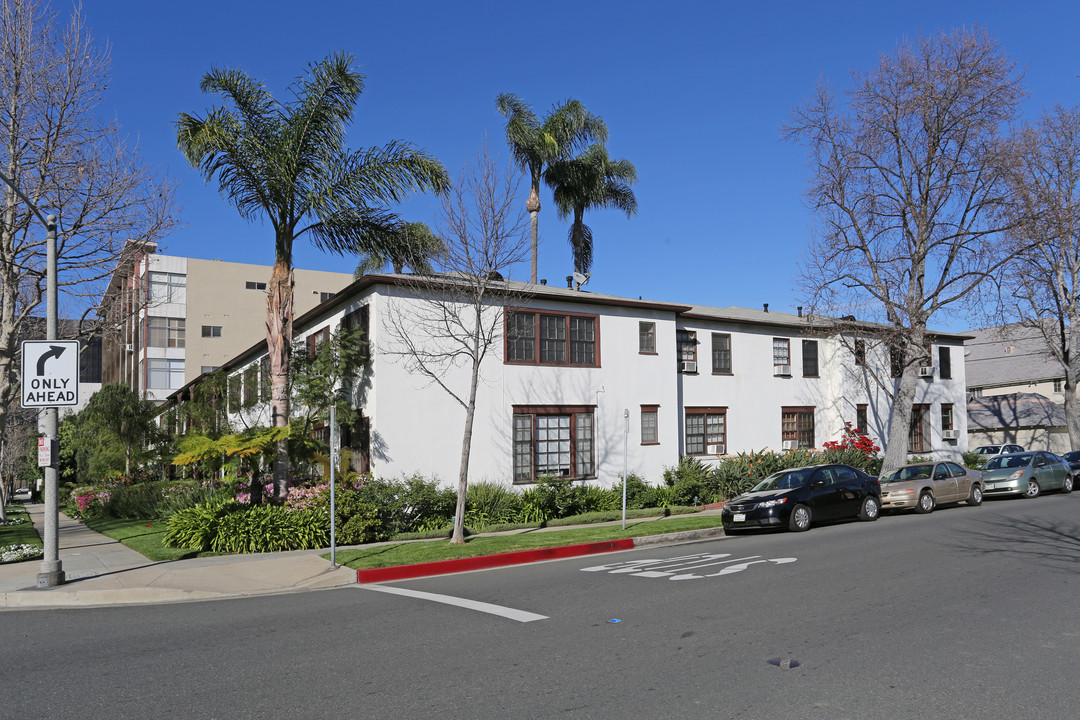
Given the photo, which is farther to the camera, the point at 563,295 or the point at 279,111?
the point at 563,295

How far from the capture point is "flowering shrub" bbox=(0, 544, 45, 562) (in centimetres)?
1425

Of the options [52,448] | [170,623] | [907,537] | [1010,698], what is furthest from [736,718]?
[907,537]

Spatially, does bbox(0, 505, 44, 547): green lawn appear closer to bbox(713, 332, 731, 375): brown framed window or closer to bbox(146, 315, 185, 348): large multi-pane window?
bbox(713, 332, 731, 375): brown framed window

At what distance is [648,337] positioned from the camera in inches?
981

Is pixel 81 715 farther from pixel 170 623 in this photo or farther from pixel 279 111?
pixel 279 111

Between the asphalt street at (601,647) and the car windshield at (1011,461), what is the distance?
52.9 ft

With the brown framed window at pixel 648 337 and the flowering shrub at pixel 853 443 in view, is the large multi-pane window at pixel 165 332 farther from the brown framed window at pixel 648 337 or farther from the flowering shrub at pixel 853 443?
the flowering shrub at pixel 853 443

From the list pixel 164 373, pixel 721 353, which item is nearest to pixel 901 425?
pixel 721 353

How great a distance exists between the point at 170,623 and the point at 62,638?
3.75 ft

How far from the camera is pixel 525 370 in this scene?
21.9m

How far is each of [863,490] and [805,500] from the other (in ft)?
8.65

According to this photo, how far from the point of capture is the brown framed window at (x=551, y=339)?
2183cm

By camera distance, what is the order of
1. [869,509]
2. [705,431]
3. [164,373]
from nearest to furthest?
[869,509], [705,431], [164,373]

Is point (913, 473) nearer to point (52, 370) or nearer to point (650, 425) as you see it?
point (650, 425)
